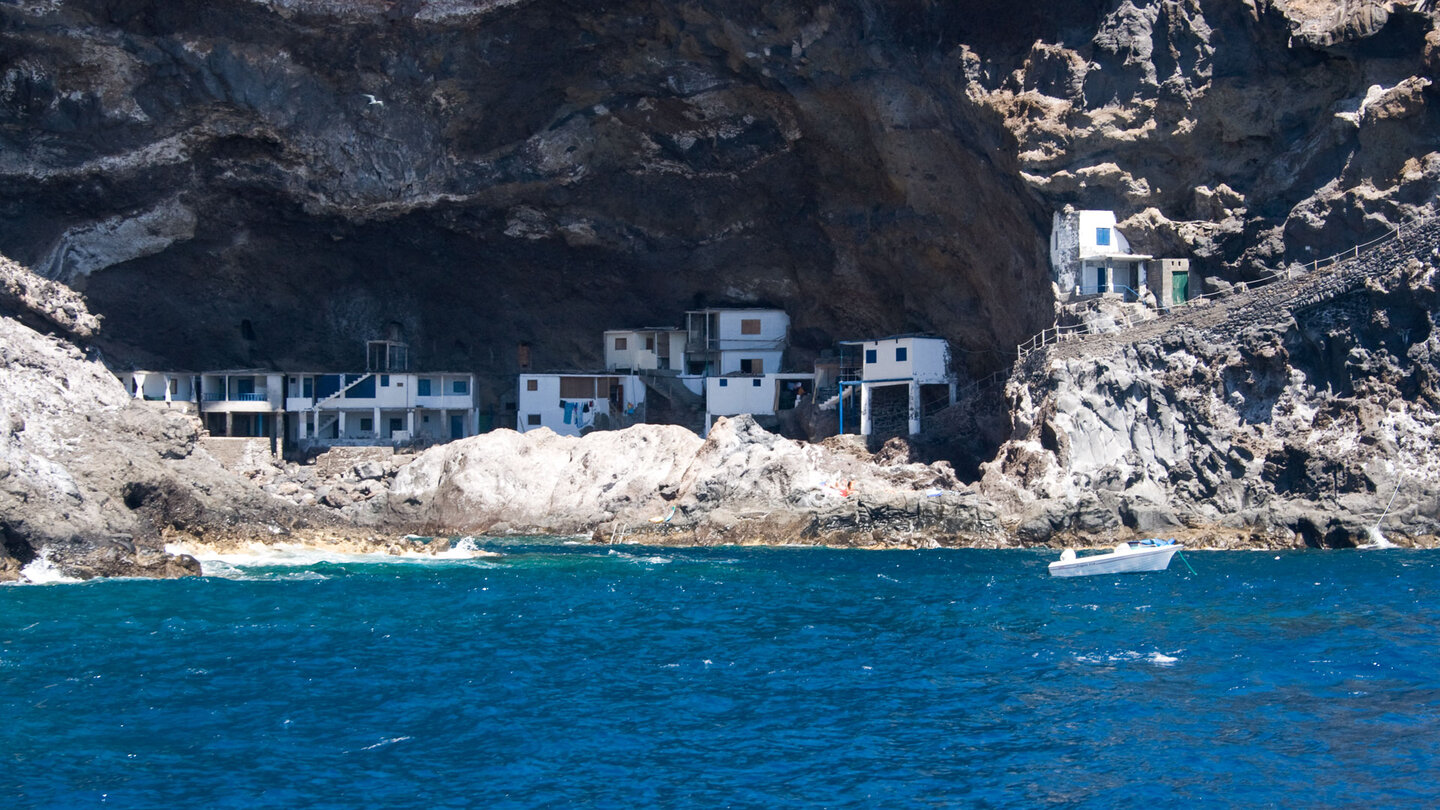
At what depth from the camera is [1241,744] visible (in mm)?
18609

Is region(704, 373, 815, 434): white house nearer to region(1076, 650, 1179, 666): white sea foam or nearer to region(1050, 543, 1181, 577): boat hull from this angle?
region(1050, 543, 1181, 577): boat hull

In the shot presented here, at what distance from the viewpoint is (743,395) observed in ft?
186

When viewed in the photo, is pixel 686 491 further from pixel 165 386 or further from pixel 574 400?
pixel 165 386

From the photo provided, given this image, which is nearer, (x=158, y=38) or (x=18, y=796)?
(x=18, y=796)

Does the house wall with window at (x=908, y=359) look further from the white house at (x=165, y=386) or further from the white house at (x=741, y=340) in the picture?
the white house at (x=165, y=386)

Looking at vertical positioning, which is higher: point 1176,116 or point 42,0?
point 42,0

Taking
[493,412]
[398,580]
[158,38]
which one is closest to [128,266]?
[158,38]

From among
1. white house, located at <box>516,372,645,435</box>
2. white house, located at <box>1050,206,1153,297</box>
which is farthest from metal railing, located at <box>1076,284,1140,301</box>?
white house, located at <box>516,372,645,435</box>

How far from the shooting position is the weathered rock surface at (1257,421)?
127 feet

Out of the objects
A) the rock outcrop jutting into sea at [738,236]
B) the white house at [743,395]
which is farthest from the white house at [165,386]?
the white house at [743,395]

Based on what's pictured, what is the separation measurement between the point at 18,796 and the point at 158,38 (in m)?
36.4

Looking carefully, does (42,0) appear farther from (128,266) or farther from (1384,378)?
(1384,378)

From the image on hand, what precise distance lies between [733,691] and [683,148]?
34.0 meters

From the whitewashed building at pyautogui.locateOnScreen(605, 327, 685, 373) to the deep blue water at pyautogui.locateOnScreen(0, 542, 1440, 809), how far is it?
26740 mm
